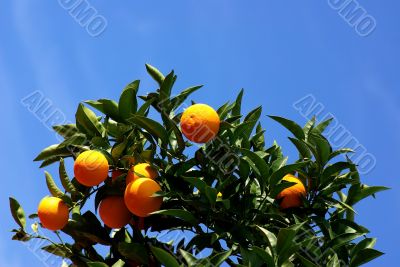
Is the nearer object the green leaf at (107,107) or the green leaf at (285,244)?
the green leaf at (285,244)

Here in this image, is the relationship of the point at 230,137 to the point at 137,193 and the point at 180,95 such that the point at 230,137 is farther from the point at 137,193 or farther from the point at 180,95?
the point at 137,193

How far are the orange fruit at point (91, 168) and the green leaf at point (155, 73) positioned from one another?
51 centimetres

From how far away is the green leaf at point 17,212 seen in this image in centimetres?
290

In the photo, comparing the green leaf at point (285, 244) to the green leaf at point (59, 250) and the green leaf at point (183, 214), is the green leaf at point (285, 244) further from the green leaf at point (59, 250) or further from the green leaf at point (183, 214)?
the green leaf at point (59, 250)

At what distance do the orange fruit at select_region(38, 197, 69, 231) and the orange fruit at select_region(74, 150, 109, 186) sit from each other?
7.2 inches

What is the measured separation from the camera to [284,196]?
2.78 metres

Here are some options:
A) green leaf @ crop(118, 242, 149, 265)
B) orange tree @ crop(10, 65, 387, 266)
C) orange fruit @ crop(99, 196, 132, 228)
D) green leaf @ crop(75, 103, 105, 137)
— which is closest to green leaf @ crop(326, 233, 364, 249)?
orange tree @ crop(10, 65, 387, 266)

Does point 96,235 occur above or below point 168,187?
below

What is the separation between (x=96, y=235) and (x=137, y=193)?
0.42 m

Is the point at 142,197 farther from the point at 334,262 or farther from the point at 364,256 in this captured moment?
the point at 364,256

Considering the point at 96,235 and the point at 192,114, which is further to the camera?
the point at 96,235

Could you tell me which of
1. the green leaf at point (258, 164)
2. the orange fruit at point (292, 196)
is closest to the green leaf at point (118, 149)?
the green leaf at point (258, 164)

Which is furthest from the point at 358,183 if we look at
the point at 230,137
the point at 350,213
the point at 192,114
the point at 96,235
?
the point at 96,235

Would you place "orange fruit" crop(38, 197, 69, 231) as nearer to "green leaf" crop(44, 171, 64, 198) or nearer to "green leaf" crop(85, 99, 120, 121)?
"green leaf" crop(44, 171, 64, 198)
